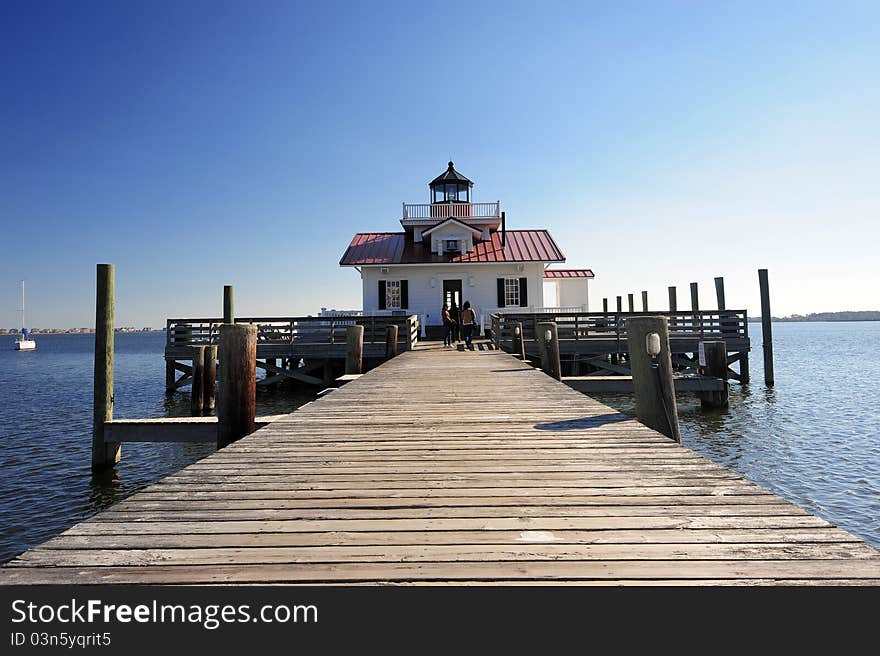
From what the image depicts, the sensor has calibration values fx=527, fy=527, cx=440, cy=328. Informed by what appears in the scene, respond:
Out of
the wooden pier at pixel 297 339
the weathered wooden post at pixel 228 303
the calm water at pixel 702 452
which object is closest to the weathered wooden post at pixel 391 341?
the wooden pier at pixel 297 339

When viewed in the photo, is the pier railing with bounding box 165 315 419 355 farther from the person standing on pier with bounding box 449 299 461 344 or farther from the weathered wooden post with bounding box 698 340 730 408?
the weathered wooden post with bounding box 698 340 730 408

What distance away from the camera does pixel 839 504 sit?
7.90 meters

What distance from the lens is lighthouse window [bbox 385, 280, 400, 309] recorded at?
2745cm

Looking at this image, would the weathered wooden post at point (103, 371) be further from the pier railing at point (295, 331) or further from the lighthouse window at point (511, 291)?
the lighthouse window at point (511, 291)

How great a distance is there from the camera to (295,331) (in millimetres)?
20297

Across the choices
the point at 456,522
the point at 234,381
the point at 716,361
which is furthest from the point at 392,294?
the point at 456,522

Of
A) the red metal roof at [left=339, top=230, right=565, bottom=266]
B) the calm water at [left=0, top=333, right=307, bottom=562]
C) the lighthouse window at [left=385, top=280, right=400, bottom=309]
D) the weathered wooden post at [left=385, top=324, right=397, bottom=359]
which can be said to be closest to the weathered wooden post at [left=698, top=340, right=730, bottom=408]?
the weathered wooden post at [left=385, top=324, right=397, bottom=359]

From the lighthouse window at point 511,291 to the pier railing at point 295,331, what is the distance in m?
8.65

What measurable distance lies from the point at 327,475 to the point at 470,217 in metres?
27.2

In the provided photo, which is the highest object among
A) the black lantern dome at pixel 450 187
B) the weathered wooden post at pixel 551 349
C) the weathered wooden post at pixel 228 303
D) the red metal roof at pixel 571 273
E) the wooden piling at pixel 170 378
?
the black lantern dome at pixel 450 187

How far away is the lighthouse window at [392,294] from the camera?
27.5m

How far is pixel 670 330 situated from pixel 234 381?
1689cm
